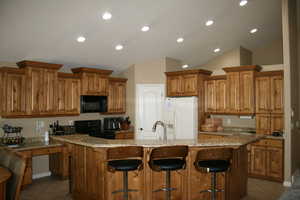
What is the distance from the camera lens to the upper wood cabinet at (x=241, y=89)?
5867 millimetres

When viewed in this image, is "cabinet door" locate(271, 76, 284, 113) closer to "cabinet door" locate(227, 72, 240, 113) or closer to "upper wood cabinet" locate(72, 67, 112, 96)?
"cabinet door" locate(227, 72, 240, 113)

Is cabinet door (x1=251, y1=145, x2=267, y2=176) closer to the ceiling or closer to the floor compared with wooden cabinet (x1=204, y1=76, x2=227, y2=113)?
closer to the floor

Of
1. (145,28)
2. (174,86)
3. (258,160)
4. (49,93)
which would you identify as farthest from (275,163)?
(49,93)

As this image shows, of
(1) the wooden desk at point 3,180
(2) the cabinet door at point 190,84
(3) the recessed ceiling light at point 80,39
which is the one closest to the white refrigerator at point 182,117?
(2) the cabinet door at point 190,84

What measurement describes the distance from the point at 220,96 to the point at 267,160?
1.88m

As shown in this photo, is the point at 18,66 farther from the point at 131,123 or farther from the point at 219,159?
the point at 219,159

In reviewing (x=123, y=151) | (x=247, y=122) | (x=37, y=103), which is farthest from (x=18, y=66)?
(x=247, y=122)

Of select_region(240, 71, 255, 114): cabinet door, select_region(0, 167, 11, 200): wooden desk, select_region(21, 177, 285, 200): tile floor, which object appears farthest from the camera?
select_region(240, 71, 255, 114): cabinet door

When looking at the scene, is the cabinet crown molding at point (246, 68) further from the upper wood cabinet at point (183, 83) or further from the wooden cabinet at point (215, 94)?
the upper wood cabinet at point (183, 83)

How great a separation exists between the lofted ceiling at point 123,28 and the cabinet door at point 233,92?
1100 millimetres

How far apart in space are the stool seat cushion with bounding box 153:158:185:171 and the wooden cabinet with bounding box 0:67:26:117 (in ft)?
10.5

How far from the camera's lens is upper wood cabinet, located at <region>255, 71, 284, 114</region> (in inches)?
217

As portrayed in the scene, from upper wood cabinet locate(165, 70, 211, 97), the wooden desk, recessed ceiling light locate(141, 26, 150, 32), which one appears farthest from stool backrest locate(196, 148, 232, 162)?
upper wood cabinet locate(165, 70, 211, 97)

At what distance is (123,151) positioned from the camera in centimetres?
316
